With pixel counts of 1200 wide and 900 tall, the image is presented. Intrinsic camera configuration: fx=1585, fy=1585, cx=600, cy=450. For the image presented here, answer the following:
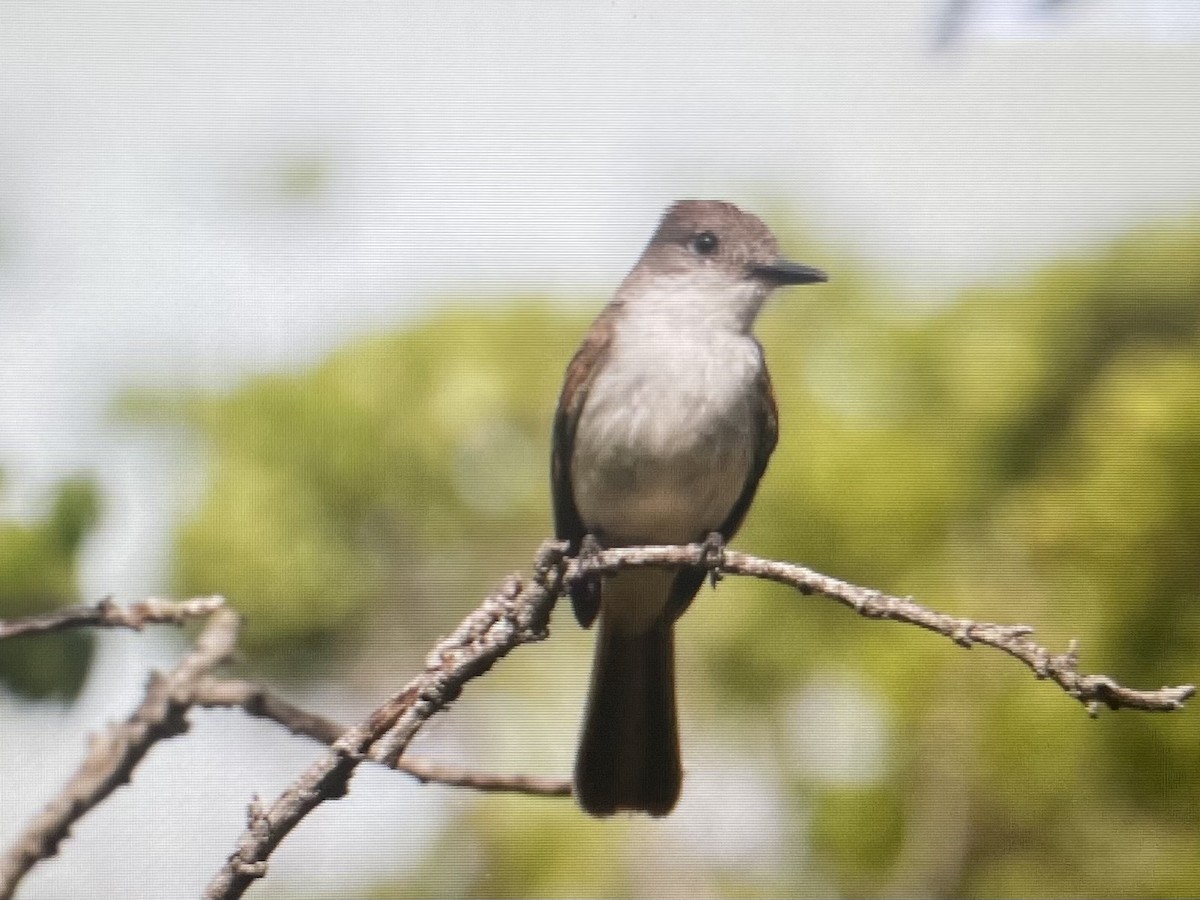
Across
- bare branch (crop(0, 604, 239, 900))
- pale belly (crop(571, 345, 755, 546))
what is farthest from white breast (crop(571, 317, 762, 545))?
bare branch (crop(0, 604, 239, 900))

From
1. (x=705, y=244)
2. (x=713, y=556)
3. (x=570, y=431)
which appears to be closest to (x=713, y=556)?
(x=713, y=556)

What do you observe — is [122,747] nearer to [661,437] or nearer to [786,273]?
[661,437]

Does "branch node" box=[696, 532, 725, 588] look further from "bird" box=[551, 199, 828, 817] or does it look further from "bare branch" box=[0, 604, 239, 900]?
"bare branch" box=[0, 604, 239, 900]

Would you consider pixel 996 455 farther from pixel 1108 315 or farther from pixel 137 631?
pixel 137 631

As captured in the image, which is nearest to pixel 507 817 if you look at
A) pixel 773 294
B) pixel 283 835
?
pixel 773 294

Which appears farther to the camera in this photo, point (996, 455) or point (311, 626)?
point (996, 455)

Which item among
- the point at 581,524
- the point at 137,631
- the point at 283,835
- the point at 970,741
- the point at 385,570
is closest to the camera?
the point at 283,835
